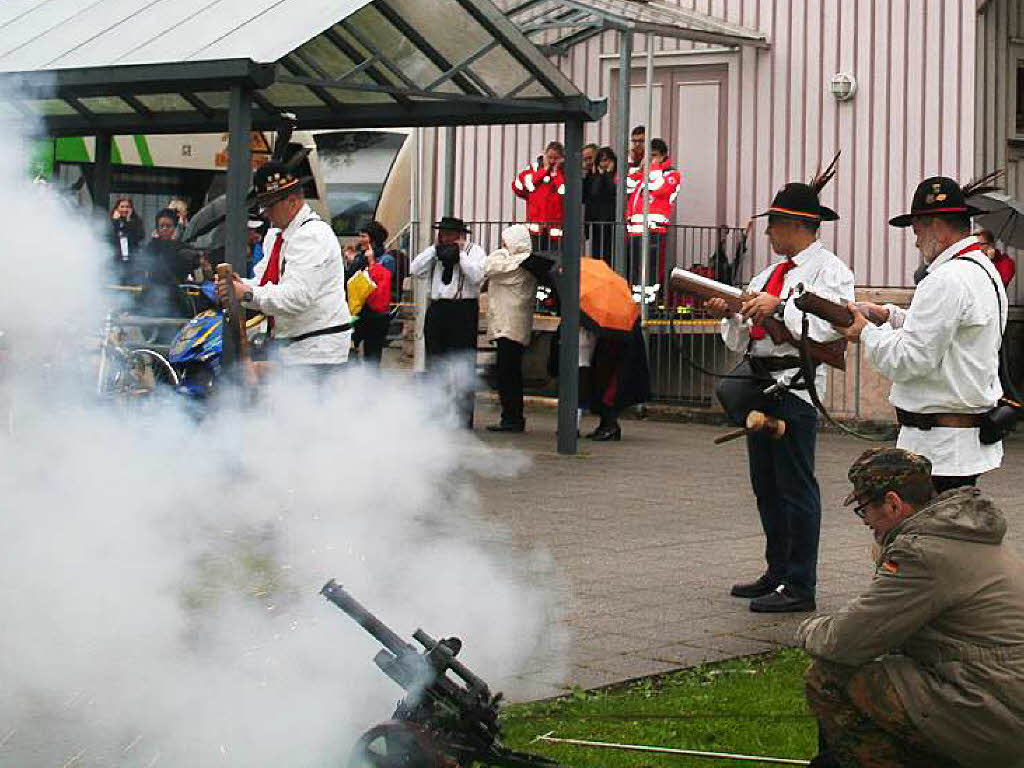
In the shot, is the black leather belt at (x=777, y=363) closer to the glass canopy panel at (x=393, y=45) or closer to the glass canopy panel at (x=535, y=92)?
the glass canopy panel at (x=393, y=45)

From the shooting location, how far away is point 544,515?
11086 millimetres

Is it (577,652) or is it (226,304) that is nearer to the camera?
(577,652)

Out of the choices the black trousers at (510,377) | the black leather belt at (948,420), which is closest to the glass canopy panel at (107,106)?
the black trousers at (510,377)

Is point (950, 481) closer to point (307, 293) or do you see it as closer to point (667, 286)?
point (307, 293)

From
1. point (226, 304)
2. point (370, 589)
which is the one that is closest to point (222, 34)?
point (226, 304)

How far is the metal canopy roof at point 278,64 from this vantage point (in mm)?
10867

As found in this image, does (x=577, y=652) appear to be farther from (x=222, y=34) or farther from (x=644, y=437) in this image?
(x=644, y=437)

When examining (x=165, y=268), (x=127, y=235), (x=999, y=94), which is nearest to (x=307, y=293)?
(x=165, y=268)

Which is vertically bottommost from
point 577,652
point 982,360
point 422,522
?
point 577,652

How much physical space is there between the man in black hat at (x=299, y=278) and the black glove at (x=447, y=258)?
6797mm

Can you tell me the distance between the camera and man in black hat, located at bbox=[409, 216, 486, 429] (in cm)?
1634

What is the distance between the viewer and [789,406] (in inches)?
321

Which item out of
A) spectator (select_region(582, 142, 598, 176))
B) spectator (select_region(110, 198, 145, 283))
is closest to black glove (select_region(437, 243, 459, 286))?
spectator (select_region(110, 198, 145, 283))

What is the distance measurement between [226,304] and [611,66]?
517 inches
